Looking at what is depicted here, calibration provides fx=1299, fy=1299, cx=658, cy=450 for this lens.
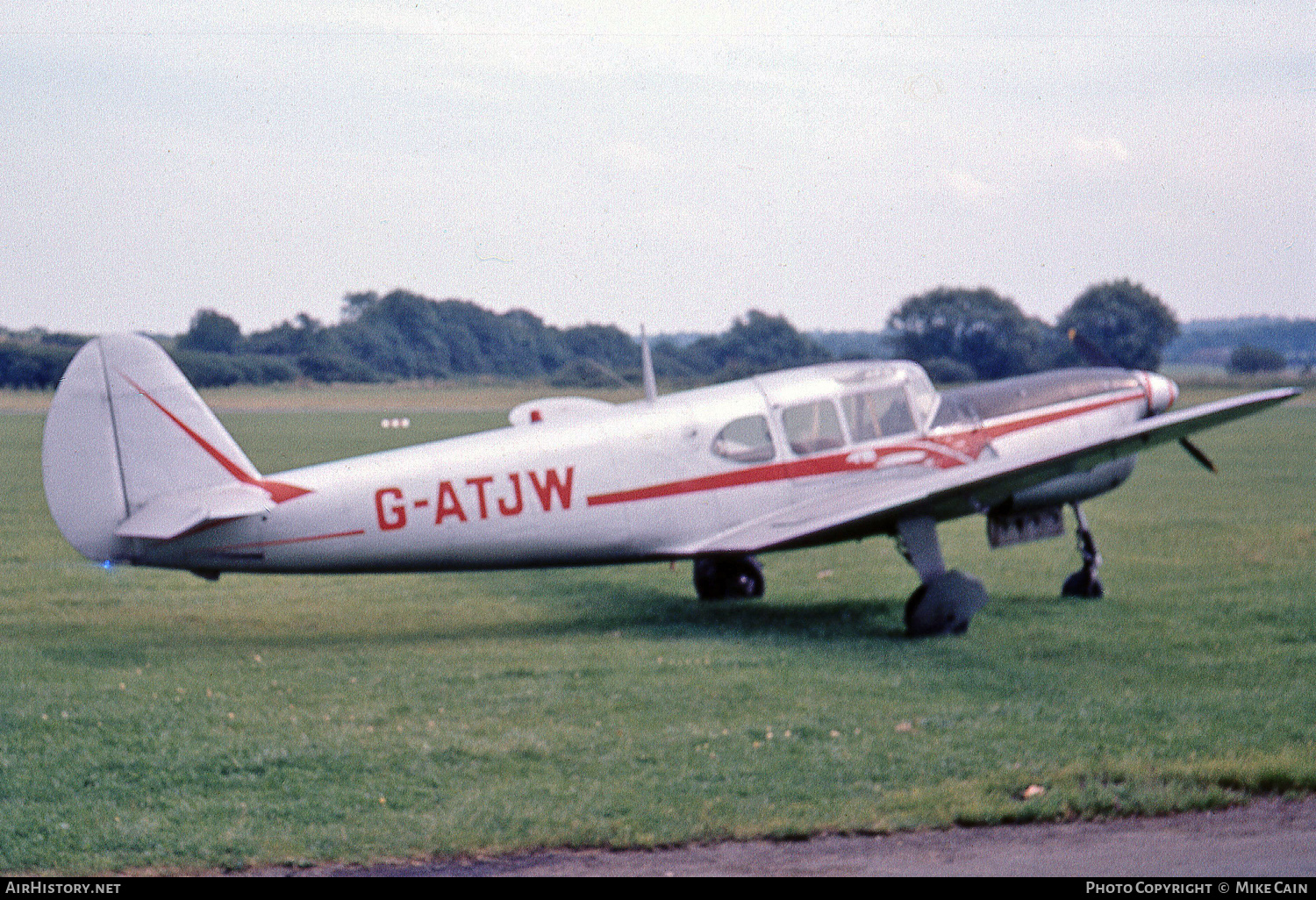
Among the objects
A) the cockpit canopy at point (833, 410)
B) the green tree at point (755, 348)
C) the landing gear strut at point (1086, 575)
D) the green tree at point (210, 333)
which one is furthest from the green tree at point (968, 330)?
the cockpit canopy at point (833, 410)

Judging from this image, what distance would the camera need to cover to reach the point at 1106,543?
1580cm

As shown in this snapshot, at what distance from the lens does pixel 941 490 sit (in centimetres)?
955

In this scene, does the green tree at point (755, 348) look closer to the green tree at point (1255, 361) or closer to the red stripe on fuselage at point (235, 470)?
the green tree at point (1255, 361)

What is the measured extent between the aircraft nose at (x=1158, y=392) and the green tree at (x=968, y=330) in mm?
13622

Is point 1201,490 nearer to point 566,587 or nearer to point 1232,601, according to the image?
point 1232,601

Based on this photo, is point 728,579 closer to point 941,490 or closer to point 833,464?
point 833,464

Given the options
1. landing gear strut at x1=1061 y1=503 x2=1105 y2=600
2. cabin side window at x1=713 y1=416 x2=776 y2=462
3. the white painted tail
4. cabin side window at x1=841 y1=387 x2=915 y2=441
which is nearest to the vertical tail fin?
the white painted tail

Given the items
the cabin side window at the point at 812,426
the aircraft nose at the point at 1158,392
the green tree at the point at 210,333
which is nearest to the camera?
the cabin side window at the point at 812,426

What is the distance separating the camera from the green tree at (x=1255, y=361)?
29359mm

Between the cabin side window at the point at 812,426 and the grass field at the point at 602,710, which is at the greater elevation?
the cabin side window at the point at 812,426

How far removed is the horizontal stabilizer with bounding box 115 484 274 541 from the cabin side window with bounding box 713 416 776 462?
11.4 ft

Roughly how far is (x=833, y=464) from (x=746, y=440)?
78 centimetres

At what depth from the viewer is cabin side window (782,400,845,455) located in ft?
34.5

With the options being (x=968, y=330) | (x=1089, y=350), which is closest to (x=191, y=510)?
(x=1089, y=350)
